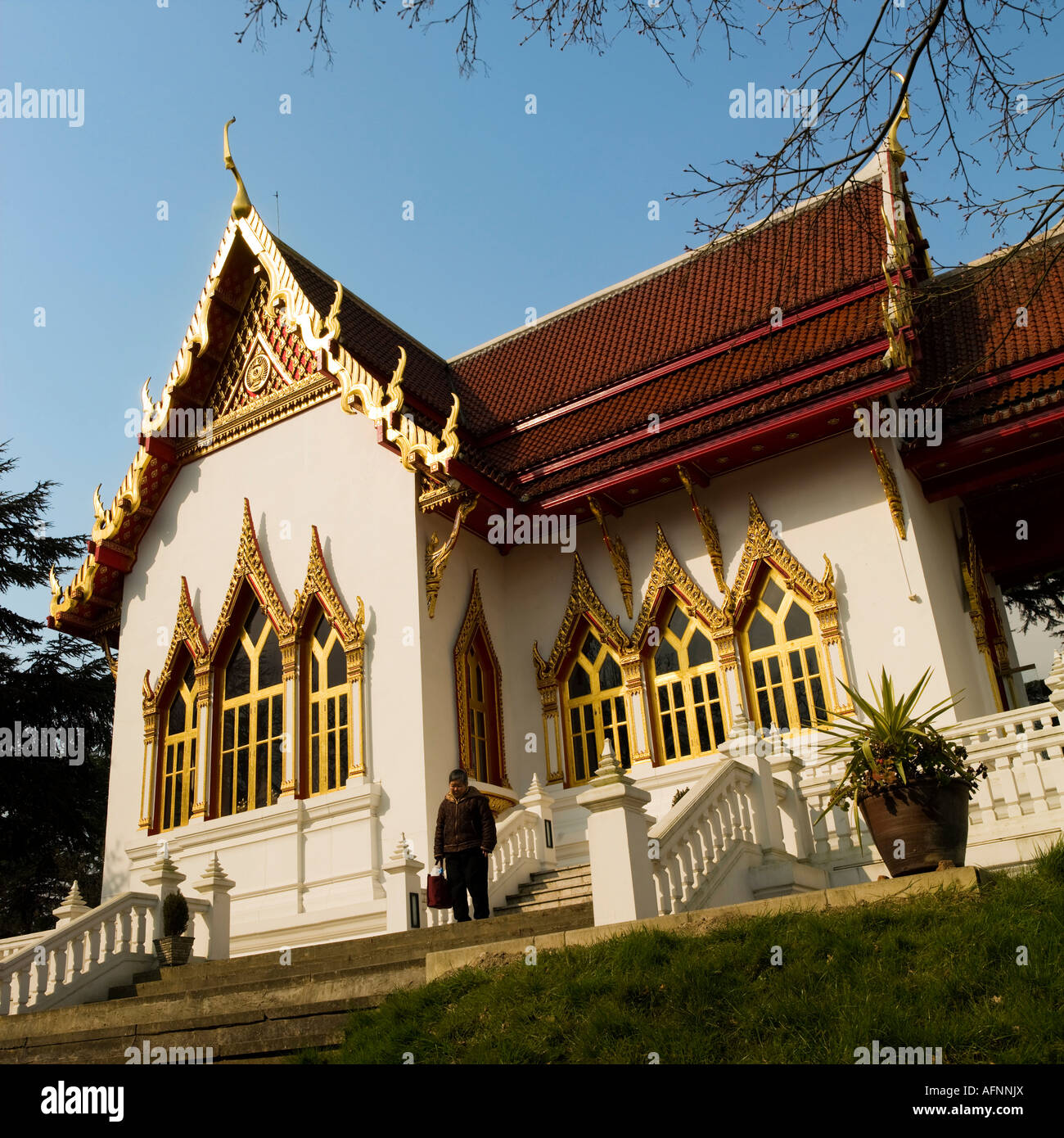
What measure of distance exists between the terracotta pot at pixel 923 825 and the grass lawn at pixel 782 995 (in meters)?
0.70

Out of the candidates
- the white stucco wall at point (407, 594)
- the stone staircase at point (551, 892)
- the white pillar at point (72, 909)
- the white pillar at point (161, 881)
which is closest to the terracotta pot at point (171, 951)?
the white pillar at point (161, 881)

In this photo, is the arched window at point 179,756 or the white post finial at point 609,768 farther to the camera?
the arched window at point 179,756

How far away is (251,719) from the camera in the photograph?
42.6 ft

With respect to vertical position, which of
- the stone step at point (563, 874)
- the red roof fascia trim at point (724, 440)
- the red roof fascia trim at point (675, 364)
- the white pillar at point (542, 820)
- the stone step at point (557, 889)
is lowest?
the stone step at point (557, 889)

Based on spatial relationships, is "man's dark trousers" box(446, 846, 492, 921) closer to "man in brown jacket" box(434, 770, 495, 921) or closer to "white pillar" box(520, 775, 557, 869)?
"man in brown jacket" box(434, 770, 495, 921)

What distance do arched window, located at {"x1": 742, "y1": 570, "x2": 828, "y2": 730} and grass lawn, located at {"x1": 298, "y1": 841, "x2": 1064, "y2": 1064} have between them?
5334 mm

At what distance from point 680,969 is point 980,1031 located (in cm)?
142

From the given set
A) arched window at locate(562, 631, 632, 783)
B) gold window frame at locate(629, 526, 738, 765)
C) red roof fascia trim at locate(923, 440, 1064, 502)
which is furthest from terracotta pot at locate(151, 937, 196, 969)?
red roof fascia trim at locate(923, 440, 1064, 502)

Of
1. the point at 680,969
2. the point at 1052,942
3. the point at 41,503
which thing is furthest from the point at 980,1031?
the point at 41,503

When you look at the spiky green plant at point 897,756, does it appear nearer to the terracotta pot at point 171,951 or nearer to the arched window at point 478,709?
the arched window at point 478,709

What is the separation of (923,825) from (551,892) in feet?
13.1

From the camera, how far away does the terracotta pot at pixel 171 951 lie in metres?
9.99

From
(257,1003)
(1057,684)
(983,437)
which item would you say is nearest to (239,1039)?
(257,1003)
